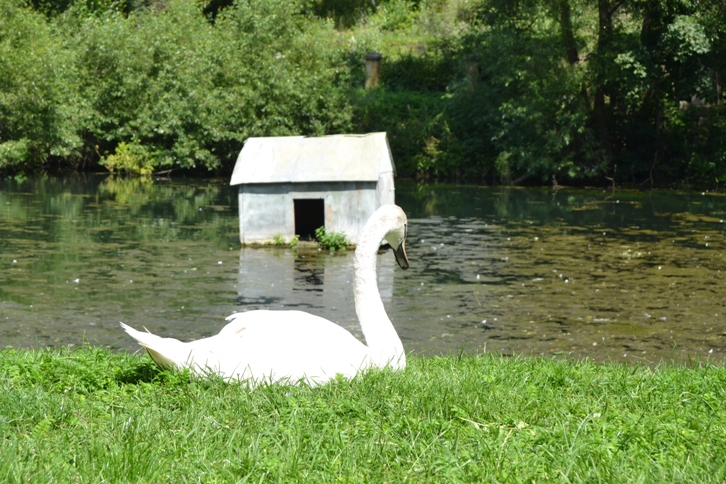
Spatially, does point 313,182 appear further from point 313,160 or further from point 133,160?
point 133,160

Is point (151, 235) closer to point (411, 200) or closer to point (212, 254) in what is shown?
point (212, 254)

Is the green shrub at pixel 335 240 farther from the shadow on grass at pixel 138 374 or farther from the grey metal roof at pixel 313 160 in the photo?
the shadow on grass at pixel 138 374

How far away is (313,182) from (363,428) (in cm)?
1591

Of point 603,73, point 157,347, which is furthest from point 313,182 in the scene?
point 603,73

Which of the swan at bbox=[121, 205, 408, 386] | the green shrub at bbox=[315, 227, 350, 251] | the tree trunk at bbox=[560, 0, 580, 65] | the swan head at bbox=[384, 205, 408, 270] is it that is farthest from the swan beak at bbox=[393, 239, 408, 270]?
the tree trunk at bbox=[560, 0, 580, 65]

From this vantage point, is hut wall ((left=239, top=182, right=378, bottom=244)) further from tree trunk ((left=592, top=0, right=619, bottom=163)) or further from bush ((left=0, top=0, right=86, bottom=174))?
bush ((left=0, top=0, right=86, bottom=174))

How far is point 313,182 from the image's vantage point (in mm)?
20672

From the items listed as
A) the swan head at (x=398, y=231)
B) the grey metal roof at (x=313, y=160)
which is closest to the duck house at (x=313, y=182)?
the grey metal roof at (x=313, y=160)

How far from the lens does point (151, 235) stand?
75.5 feet

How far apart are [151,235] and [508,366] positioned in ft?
56.3

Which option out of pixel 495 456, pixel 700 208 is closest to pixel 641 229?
pixel 700 208

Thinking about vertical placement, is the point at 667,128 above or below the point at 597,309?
above

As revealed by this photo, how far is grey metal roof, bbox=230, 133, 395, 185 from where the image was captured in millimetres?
20609

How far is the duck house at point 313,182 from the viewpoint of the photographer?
20.5m
